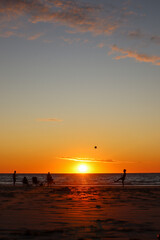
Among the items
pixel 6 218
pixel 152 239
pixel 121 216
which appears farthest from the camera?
pixel 121 216

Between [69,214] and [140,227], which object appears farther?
[69,214]

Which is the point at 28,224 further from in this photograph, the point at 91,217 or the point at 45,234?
the point at 91,217

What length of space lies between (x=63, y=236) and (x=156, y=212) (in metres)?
5.43

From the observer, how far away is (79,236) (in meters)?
8.10

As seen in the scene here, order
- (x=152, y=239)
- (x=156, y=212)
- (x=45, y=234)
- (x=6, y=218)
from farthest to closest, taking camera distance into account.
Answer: (x=156, y=212) < (x=6, y=218) < (x=45, y=234) < (x=152, y=239)

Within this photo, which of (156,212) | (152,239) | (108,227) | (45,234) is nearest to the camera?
(152,239)

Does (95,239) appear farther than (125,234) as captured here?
No

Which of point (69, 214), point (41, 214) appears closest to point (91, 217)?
point (69, 214)

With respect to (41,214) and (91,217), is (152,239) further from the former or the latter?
(41,214)

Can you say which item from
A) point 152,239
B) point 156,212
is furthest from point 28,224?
point 156,212

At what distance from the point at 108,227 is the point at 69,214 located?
2798 mm

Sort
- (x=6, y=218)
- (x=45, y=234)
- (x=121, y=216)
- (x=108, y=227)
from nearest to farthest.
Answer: (x=45, y=234) < (x=108, y=227) < (x=6, y=218) < (x=121, y=216)

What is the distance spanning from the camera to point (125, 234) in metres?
8.31

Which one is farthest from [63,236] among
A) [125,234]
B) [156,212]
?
[156,212]
